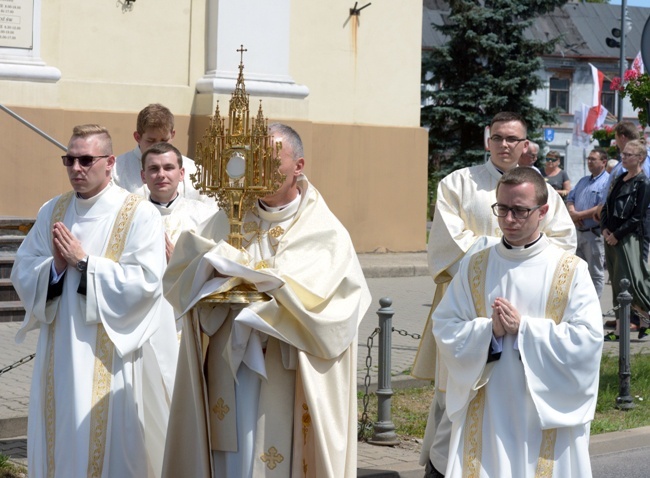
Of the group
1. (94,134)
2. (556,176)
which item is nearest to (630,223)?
(556,176)

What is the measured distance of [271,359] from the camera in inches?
232

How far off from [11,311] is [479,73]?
25.2 metres

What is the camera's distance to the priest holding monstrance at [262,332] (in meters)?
5.77

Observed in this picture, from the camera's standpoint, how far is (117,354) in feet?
20.8

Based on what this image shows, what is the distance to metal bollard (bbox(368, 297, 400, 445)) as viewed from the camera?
27.4 feet

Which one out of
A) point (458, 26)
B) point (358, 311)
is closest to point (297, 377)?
point (358, 311)

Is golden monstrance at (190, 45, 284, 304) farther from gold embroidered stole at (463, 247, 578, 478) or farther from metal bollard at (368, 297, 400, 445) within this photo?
metal bollard at (368, 297, 400, 445)

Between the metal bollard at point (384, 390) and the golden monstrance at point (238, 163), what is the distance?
2572 mm

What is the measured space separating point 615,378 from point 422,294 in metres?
5.46

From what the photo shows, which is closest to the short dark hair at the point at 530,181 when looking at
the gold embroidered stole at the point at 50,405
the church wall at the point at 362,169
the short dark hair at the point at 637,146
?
the gold embroidered stole at the point at 50,405

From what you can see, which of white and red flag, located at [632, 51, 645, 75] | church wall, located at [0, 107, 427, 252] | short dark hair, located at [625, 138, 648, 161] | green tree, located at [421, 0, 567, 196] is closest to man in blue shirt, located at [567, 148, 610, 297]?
short dark hair, located at [625, 138, 648, 161]

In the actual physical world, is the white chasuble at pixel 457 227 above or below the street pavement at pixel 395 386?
above

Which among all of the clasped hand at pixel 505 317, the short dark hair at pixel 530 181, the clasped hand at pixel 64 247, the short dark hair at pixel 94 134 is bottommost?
the clasped hand at pixel 505 317

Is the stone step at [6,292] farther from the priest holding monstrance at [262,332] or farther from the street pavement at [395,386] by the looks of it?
the priest holding monstrance at [262,332]
